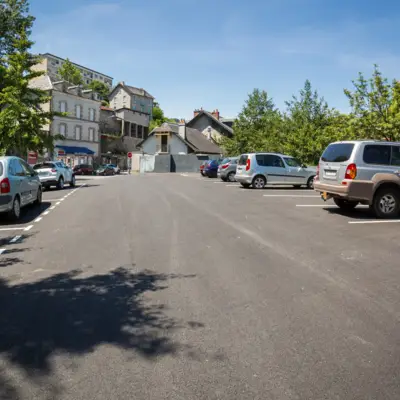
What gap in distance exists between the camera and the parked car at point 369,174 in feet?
33.9

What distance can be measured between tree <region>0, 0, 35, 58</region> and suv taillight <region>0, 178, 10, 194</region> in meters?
28.1

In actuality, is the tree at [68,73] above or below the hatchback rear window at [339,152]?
above

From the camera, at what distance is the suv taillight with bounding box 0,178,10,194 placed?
33.7ft

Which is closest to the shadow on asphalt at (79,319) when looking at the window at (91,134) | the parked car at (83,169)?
the parked car at (83,169)

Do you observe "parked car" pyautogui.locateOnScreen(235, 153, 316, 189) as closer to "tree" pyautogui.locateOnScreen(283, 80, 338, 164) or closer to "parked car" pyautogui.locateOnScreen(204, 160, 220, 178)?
"tree" pyautogui.locateOnScreen(283, 80, 338, 164)

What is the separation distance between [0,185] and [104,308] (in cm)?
734

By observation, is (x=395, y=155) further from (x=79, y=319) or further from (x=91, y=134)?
(x=91, y=134)

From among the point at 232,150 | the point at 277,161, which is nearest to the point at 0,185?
the point at 277,161

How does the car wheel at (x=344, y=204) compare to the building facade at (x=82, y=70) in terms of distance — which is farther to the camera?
the building facade at (x=82, y=70)

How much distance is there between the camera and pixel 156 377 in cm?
290

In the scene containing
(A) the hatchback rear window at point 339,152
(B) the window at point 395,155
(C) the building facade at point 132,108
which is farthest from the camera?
(C) the building facade at point 132,108

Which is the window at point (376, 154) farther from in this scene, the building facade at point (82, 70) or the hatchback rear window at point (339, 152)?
the building facade at point (82, 70)

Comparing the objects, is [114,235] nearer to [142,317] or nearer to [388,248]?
[142,317]

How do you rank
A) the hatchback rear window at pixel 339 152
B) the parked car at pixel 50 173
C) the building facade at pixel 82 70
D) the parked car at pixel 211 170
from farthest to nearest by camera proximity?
the building facade at pixel 82 70
the parked car at pixel 211 170
the parked car at pixel 50 173
the hatchback rear window at pixel 339 152
